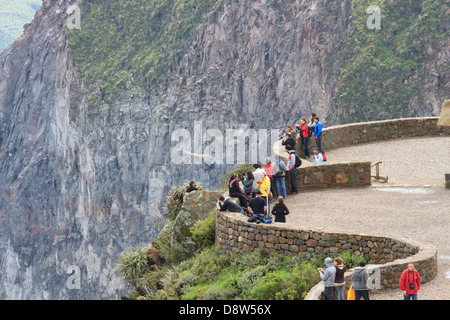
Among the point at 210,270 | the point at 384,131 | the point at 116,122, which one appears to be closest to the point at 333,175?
the point at 210,270

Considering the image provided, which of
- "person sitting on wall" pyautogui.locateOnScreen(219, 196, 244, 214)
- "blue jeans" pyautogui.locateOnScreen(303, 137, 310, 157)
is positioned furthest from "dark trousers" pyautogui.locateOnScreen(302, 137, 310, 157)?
"person sitting on wall" pyautogui.locateOnScreen(219, 196, 244, 214)

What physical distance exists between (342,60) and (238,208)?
332ft

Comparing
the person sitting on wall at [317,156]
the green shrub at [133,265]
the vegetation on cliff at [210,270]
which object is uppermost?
the person sitting on wall at [317,156]

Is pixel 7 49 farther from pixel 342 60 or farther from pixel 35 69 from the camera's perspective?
pixel 342 60

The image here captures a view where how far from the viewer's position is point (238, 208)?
15.1 metres

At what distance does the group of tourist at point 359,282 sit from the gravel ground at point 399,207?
513mm

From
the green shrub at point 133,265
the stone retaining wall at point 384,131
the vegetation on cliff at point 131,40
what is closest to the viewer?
the green shrub at point 133,265

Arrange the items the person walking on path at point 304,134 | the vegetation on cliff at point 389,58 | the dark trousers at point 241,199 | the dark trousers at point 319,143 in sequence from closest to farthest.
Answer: the dark trousers at point 241,199 → the person walking on path at point 304,134 → the dark trousers at point 319,143 → the vegetation on cliff at point 389,58

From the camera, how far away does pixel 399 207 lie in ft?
55.1

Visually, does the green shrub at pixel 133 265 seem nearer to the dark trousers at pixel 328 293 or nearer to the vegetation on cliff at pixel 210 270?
the vegetation on cliff at pixel 210 270

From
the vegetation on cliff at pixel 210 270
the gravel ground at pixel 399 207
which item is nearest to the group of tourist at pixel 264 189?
the gravel ground at pixel 399 207

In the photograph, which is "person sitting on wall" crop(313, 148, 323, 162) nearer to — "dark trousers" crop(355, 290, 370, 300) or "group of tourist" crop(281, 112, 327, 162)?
"group of tourist" crop(281, 112, 327, 162)

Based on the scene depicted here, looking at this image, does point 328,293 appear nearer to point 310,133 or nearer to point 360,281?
point 360,281

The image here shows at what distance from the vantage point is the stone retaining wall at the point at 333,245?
11.3 m
